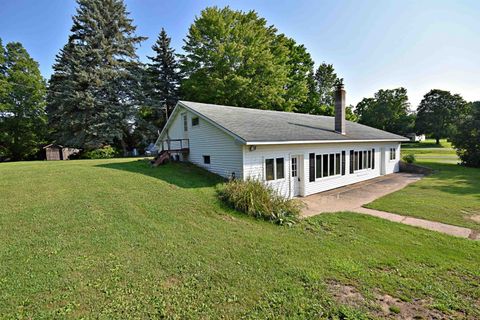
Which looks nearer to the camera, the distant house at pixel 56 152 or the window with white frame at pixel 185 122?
the window with white frame at pixel 185 122

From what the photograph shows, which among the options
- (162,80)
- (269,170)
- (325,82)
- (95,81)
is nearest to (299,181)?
(269,170)

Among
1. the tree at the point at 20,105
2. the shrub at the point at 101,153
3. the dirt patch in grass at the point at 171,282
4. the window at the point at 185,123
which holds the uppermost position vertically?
the tree at the point at 20,105

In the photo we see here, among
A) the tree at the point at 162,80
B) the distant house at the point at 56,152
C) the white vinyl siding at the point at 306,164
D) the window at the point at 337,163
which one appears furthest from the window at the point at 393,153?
the distant house at the point at 56,152

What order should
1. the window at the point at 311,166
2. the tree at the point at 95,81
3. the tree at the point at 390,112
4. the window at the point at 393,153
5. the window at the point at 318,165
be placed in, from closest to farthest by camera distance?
1. the window at the point at 311,166
2. the window at the point at 318,165
3. the window at the point at 393,153
4. the tree at the point at 95,81
5. the tree at the point at 390,112

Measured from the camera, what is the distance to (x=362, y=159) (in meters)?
14.9

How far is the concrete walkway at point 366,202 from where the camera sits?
22.2ft

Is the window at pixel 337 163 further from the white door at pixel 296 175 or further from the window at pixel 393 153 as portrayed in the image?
the window at pixel 393 153

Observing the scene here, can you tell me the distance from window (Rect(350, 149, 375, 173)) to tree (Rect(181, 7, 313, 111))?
13.4m

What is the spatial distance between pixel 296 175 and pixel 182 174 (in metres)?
5.61

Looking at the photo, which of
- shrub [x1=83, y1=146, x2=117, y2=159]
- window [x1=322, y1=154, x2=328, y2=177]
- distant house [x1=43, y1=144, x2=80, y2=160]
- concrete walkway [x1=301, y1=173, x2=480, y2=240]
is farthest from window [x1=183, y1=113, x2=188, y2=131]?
distant house [x1=43, y1=144, x2=80, y2=160]

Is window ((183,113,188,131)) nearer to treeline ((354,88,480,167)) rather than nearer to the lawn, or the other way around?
the lawn

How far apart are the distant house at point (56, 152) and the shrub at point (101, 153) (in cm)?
274

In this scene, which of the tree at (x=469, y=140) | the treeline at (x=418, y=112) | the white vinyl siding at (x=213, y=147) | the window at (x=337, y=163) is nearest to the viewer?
the white vinyl siding at (x=213, y=147)

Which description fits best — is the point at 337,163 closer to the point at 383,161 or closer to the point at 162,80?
the point at 383,161
